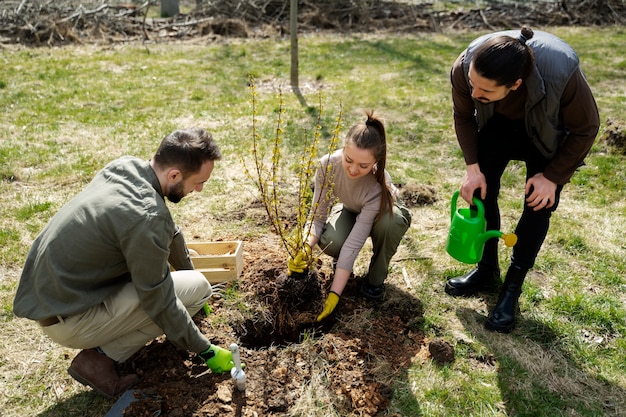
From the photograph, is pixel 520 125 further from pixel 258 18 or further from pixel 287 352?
pixel 258 18

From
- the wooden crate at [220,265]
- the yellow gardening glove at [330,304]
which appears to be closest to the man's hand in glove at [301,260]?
the yellow gardening glove at [330,304]

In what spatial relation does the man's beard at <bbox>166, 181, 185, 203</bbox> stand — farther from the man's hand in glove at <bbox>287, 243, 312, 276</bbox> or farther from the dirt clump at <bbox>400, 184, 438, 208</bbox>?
the dirt clump at <bbox>400, 184, 438, 208</bbox>

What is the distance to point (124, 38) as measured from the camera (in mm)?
10914

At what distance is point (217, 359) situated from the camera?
8.13 ft

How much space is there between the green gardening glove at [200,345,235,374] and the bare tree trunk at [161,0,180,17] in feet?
44.1

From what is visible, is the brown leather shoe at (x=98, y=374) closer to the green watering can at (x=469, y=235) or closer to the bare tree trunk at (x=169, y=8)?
the green watering can at (x=469, y=235)

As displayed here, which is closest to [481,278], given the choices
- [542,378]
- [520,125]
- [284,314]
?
[542,378]

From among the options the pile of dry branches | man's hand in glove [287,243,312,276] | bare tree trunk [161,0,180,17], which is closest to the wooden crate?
man's hand in glove [287,243,312,276]

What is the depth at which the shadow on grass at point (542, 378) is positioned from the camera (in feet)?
7.97

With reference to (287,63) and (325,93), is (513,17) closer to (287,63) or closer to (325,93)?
(287,63)

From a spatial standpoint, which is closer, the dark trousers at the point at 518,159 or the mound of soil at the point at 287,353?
the mound of soil at the point at 287,353

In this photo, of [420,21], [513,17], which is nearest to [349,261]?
[420,21]

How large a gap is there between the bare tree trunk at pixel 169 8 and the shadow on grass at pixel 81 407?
13403 mm

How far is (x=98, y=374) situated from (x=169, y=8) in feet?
44.6
